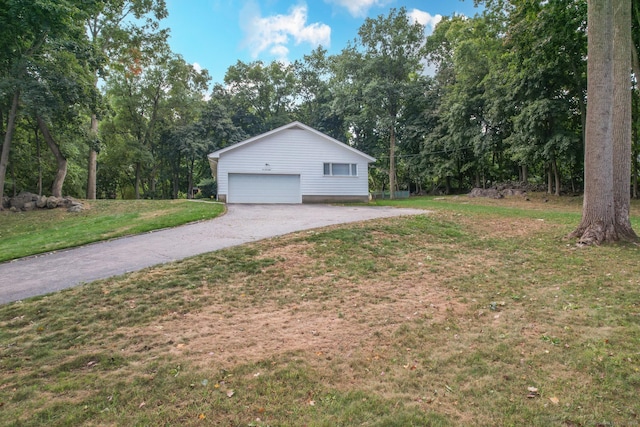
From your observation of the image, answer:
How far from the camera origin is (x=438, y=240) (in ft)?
26.8

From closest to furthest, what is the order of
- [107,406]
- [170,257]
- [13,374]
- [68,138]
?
1. [107,406]
2. [13,374]
3. [170,257]
4. [68,138]

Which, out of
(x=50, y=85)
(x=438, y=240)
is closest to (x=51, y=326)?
(x=438, y=240)

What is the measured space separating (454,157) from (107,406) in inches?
1219

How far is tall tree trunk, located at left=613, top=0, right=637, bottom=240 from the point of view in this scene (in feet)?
25.2

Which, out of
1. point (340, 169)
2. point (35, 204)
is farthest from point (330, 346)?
point (340, 169)

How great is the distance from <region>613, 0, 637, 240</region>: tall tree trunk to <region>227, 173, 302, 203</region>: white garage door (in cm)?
1474

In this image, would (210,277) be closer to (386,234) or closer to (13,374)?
(13,374)

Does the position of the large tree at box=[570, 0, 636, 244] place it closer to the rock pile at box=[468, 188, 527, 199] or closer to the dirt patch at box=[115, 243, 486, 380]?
the dirt patch at box=[115, 243, 486, 380]

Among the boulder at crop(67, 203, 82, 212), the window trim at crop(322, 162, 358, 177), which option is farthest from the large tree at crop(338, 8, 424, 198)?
the boulder at crop(67, 203, 82, 212)

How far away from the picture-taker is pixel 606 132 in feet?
24.0

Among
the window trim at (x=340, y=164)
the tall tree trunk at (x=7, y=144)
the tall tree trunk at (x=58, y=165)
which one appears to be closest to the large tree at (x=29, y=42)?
the tall tree trunk at (x=7, y=144)

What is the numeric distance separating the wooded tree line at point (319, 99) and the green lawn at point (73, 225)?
3192 mm

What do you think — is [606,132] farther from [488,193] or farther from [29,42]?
[29,42]

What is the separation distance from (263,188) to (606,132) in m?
15.6
